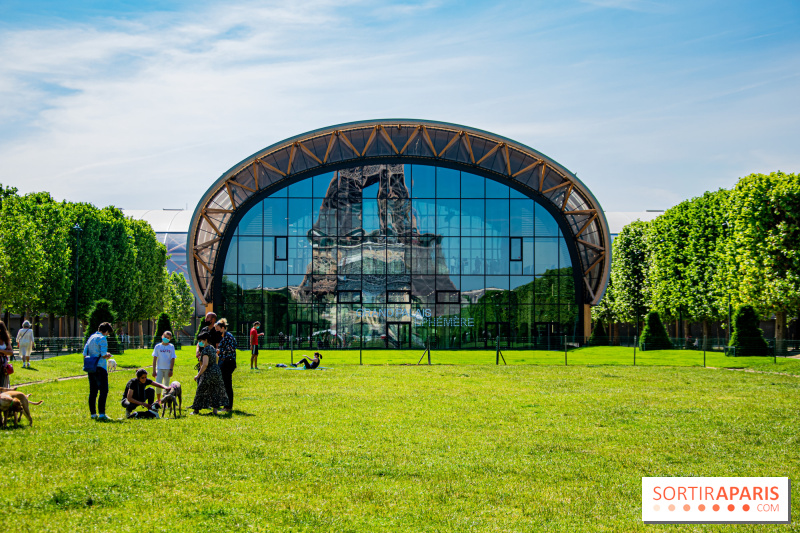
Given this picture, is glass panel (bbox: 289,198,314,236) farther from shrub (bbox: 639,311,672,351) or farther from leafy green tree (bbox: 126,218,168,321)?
shrub (bbox: 639,311,672,351)

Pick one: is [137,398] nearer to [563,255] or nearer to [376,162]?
[376,162]

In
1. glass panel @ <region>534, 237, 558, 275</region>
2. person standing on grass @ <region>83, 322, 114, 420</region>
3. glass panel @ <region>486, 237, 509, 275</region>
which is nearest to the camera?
person standing on grass @ <region>83, 322, 114, 420</region>

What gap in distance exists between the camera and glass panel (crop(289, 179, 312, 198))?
55.3m

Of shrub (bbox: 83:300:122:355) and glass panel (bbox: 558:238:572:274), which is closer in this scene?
shrub (bbox: 83:300:122:355)

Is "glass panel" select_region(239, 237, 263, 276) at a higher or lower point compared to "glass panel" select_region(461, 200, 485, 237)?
lower

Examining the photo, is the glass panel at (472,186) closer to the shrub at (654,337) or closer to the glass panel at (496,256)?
the glass panel at (496,256)

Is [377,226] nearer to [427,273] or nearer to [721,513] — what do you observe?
[427,273]

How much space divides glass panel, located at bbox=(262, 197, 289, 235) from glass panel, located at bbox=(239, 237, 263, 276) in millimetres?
1136

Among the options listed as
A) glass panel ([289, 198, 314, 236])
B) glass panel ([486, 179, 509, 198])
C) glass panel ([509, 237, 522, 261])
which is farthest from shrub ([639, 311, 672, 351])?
glass panel ([289, 198, 314, 236])

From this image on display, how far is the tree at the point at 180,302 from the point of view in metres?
91.4

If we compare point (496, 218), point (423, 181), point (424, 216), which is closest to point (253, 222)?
point (424, 216)

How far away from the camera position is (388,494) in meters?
8.80

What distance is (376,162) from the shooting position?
55.9 m

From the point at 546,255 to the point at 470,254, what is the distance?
5899mm
